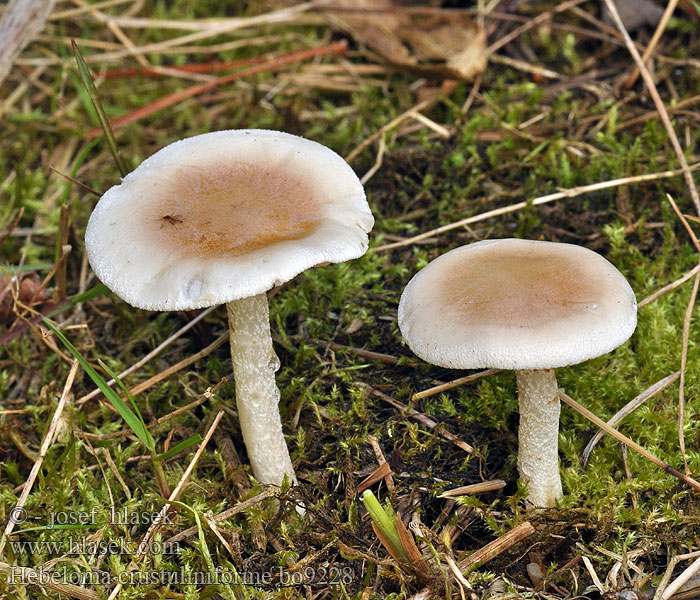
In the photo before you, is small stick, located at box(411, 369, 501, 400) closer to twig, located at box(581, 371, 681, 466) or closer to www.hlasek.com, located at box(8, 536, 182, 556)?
twig, located at box(581, 371, 681, 466)

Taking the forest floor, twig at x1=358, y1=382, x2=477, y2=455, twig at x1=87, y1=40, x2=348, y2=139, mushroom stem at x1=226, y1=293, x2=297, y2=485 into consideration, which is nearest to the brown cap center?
mushroom stem at x1=226, y1=293, x2=297, y2=485

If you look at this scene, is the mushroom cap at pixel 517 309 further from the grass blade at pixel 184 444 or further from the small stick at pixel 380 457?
the grass blade at pixel 184 444

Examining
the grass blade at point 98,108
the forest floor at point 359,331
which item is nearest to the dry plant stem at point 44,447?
the forest floor at point 359,331

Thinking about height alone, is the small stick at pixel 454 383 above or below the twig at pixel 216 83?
below

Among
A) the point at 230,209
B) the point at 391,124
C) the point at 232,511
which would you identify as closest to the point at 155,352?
the point at 232,511

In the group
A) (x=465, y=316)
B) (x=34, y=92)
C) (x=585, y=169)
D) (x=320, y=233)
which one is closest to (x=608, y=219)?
(x=585, y=169)
